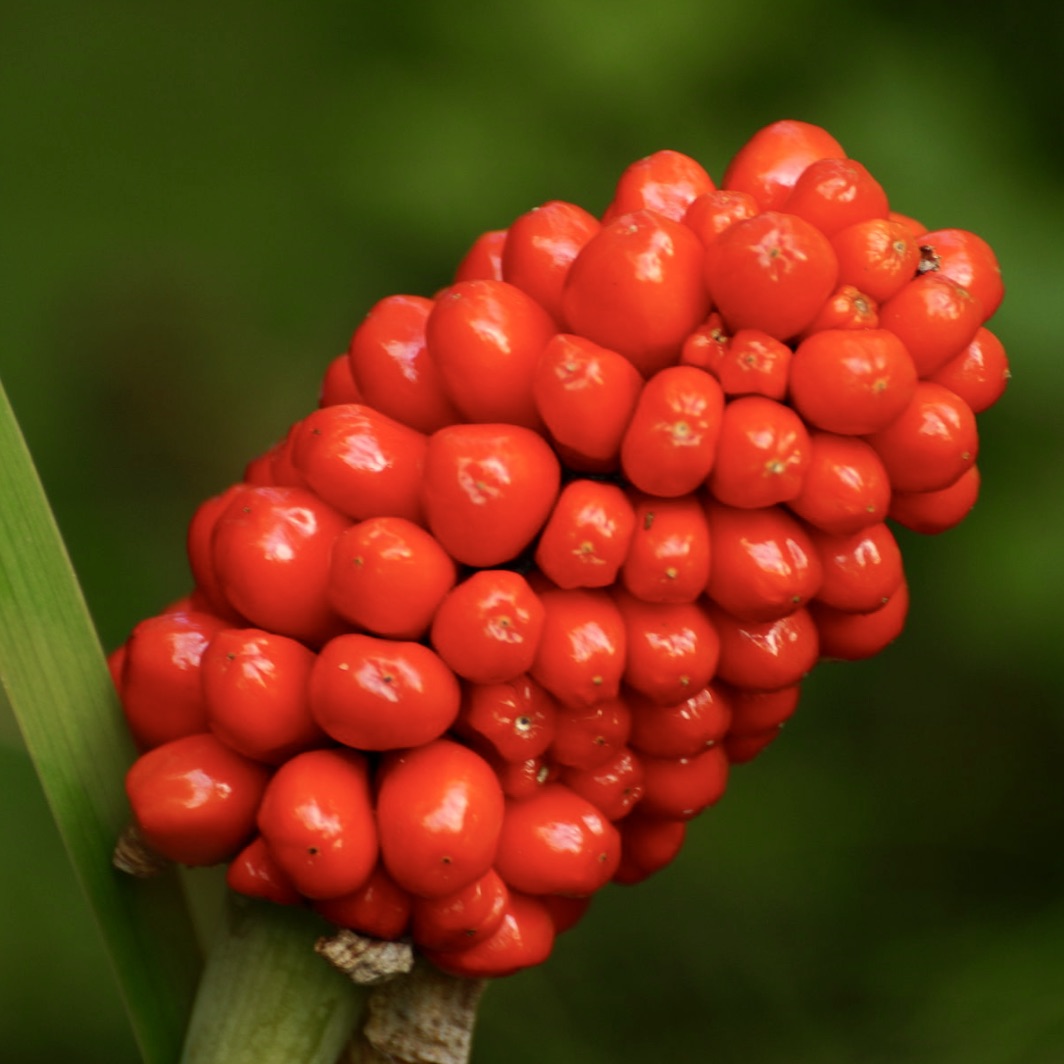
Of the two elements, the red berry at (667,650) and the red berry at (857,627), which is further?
the red berry at (857,627)

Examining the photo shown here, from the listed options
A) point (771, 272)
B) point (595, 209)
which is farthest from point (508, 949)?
point (595, 209)

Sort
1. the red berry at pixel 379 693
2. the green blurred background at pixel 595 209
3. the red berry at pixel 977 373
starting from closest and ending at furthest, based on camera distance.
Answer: the red berry at pixel 379 693 → the red berry at pixel 977 373 → the green blurred background at pixel 595 209

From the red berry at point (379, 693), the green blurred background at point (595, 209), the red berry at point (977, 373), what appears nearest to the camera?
the red berry at point (379, 693)

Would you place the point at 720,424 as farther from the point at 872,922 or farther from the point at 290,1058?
the point at 872,922

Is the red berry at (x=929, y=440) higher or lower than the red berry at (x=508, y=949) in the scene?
higher

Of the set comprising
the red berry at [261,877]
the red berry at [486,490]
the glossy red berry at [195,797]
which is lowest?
the red berry at [261,877]

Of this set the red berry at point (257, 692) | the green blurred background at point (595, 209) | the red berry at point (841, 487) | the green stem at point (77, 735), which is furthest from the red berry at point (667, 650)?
the green blurred background at point (595, 209)

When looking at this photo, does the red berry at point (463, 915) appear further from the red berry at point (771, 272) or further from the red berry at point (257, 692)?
the red berry at point (771, 272)

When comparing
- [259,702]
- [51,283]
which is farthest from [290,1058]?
[51,283]

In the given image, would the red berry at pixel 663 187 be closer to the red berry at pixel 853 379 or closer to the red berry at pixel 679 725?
the red berry at pixel 853 379
